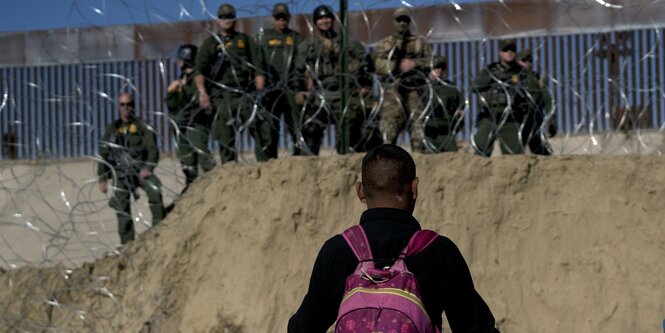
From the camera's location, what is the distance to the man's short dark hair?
3516mm

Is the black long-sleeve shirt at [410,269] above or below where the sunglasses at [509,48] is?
below

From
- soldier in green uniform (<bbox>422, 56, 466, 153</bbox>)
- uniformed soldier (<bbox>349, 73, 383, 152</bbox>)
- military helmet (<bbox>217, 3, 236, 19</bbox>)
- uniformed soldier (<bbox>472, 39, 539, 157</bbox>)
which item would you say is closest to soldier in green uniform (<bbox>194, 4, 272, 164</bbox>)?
military helmet (<bbox>217, 3, 236, 19</bbox>)

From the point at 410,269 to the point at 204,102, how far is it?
5.44 m

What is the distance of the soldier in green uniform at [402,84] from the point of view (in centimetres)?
850

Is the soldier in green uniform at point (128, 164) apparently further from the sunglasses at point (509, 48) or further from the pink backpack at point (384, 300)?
the pink backpack at point (384, 300)

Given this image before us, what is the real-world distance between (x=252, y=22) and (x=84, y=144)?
2.87 metres

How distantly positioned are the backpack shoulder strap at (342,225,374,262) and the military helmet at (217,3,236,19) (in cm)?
570

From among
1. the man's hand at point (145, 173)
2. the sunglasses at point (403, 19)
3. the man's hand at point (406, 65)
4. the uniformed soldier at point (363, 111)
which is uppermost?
the sunglasses at point (403, 19)

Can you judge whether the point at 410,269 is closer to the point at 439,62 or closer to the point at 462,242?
the point at 462,242

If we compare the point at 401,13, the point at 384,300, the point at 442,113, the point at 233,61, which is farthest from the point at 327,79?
the point at 384,300

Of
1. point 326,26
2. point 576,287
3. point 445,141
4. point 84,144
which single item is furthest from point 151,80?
point 576,287

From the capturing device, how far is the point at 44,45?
39.1 ft

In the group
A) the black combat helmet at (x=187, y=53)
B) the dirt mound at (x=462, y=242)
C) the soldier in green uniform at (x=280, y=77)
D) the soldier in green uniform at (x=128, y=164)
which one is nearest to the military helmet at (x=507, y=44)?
the dirt mound at (x=462, y=242)

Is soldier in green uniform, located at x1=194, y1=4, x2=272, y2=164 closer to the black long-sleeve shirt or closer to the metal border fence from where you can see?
the metal border fence
